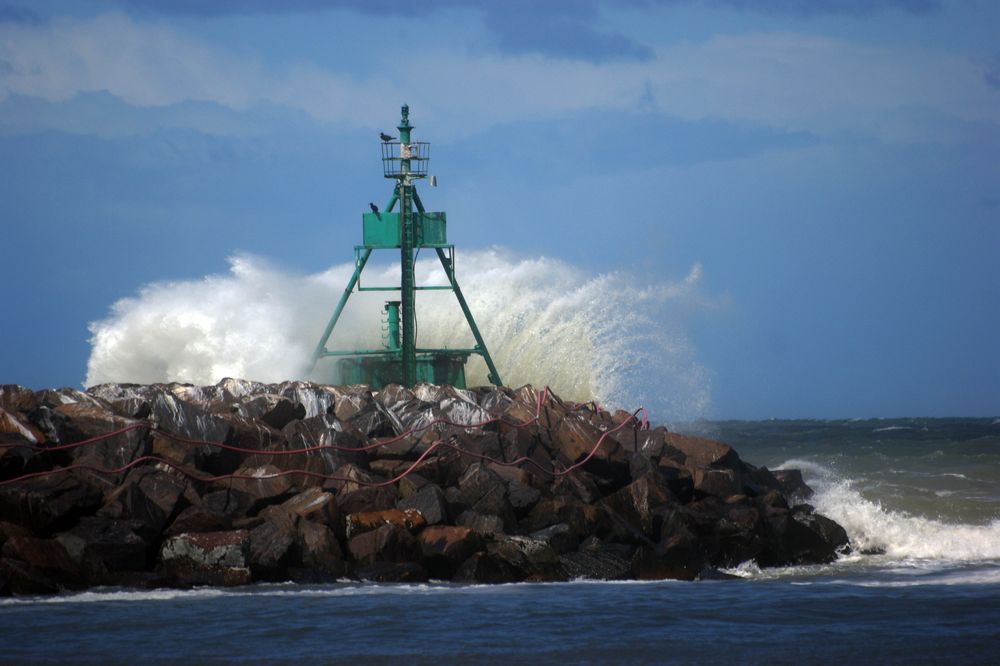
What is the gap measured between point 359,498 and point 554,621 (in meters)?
3.08

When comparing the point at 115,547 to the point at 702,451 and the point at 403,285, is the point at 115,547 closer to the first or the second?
the point at 702,451

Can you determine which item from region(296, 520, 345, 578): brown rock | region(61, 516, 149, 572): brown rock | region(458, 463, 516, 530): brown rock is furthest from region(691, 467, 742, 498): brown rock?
region(61, 516, 149, 572): brown rock

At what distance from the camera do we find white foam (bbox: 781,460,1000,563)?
13203 millimetres

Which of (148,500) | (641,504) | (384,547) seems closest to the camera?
(384,547)

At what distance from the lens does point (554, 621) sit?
353 inches

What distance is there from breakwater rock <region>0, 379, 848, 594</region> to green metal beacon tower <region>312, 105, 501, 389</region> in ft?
30.7

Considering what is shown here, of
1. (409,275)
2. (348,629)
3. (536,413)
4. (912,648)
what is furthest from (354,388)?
(912,648)

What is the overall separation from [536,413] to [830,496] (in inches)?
157

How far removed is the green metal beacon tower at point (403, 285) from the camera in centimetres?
2484

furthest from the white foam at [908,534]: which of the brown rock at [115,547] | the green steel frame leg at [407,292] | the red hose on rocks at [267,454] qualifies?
the green steel frame leg at [407,292]

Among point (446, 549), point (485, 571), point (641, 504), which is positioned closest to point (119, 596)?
point (446, 549)

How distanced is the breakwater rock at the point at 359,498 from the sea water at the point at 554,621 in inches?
12.5

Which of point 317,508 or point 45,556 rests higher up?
point 317,508

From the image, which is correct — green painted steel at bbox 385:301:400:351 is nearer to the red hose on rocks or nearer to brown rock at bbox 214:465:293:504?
the red hose on rocks
